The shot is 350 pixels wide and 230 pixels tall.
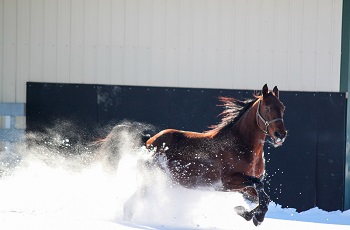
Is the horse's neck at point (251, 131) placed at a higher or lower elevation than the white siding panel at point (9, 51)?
lower

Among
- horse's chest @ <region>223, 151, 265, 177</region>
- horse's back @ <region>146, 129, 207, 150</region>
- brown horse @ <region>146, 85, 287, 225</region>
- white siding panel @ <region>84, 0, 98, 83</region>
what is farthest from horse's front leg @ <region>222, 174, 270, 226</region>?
white siding panel @ <region>84, 0, 98, 83</region>

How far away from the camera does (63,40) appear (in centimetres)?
1423

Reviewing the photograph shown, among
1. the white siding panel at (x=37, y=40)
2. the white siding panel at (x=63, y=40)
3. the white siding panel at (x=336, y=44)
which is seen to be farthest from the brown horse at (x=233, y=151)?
the white siding panel at (x=37, y=40)

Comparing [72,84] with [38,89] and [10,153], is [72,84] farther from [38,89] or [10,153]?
[10,153]

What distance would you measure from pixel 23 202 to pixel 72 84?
10.3 feet

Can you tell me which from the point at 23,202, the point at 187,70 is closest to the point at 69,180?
the point at 23,202

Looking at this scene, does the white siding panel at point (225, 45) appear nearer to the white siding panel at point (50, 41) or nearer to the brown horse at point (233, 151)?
the white siding panel at point (50, 41)

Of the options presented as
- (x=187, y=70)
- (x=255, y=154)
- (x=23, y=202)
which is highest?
(x=187, y=70)

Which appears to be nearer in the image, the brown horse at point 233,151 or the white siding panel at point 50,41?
the brown horse at point 233,151

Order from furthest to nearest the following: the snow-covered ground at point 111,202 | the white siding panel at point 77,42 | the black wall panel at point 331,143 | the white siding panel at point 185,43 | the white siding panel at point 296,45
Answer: the white siding panel at point 77,42
the white siding panel at point 185,43
the white siding panel at point 296,45
the black wall panel at point 331,143
the snow-covered ground at point 111,202

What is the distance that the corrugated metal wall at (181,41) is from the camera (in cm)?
1383

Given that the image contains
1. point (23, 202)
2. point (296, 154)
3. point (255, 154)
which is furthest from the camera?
point (296, 154)

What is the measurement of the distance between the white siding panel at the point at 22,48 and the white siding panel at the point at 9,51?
7 centimetres

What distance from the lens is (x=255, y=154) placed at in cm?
1035
